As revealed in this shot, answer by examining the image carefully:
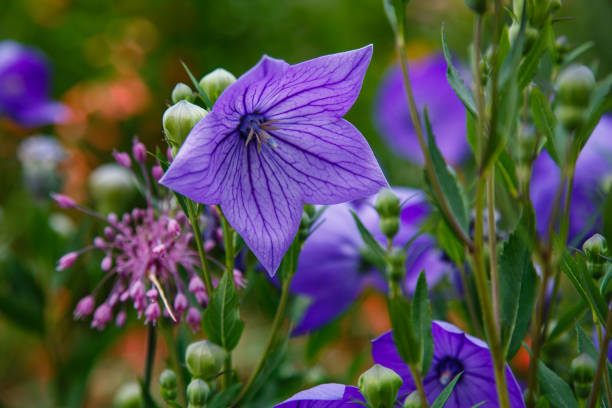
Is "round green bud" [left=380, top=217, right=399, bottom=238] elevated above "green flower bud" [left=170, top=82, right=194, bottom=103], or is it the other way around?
"green flower bud" [left=170, top=82, right=194, bottom=103]

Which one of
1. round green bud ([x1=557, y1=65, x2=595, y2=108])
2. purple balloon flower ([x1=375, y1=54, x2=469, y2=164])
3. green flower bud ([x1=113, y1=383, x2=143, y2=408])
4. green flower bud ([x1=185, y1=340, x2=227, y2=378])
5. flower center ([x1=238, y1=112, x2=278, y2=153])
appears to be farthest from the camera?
purple balloon flower ([x1=375, y1=54, x2=469, y2=164])

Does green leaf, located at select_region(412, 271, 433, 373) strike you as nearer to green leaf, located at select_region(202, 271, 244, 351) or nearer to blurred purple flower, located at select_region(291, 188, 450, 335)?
green leaf, located at select_region(202, 271, 244, 351)

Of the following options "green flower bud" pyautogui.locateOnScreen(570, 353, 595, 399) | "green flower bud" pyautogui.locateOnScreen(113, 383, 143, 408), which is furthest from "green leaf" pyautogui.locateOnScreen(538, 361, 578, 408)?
"green flower bud" pyautogui.locateOnScreen(113, 383, 143, 408)

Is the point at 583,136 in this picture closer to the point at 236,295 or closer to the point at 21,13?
the point at 236,295

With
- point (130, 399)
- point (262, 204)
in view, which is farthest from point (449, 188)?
point (130, 399)

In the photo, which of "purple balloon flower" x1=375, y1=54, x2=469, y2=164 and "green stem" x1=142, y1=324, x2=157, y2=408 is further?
"purple balloon flower" x1=375, y1=54, x2=469, y2=164

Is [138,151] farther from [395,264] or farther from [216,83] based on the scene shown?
[395,264]

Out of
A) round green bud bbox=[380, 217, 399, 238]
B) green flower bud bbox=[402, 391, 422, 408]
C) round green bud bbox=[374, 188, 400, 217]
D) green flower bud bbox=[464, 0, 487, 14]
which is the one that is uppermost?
green flower bud bbox=[464, 0, 487, 14]
